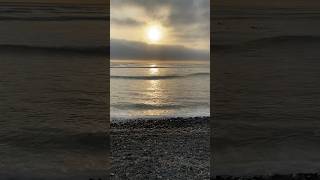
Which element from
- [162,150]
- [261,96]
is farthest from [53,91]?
[261,96]

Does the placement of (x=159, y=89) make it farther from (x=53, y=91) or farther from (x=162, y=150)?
(x=53, y=91)

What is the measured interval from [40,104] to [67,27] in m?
0.82

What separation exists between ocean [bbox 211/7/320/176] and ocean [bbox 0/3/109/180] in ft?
4.01

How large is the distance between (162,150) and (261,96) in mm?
1219

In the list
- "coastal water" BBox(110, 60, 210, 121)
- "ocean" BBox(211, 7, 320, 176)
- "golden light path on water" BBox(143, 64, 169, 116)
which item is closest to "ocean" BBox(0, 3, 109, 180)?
"coastal water" BBox(110, 60, 210, 121)

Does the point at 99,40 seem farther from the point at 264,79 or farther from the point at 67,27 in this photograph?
the point at 264,79

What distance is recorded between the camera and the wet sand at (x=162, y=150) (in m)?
5.80

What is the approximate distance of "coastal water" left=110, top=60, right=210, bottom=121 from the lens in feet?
19.0

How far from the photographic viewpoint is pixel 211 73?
6180 mm

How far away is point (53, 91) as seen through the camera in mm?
6004

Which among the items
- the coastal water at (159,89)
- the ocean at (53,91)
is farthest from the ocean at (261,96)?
the ocean at (53,91)

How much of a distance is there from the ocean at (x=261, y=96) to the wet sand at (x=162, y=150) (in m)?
0.41

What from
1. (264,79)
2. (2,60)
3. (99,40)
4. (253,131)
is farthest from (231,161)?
(2,60)

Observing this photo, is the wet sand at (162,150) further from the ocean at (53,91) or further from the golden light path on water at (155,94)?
the ocean at (53,91)
